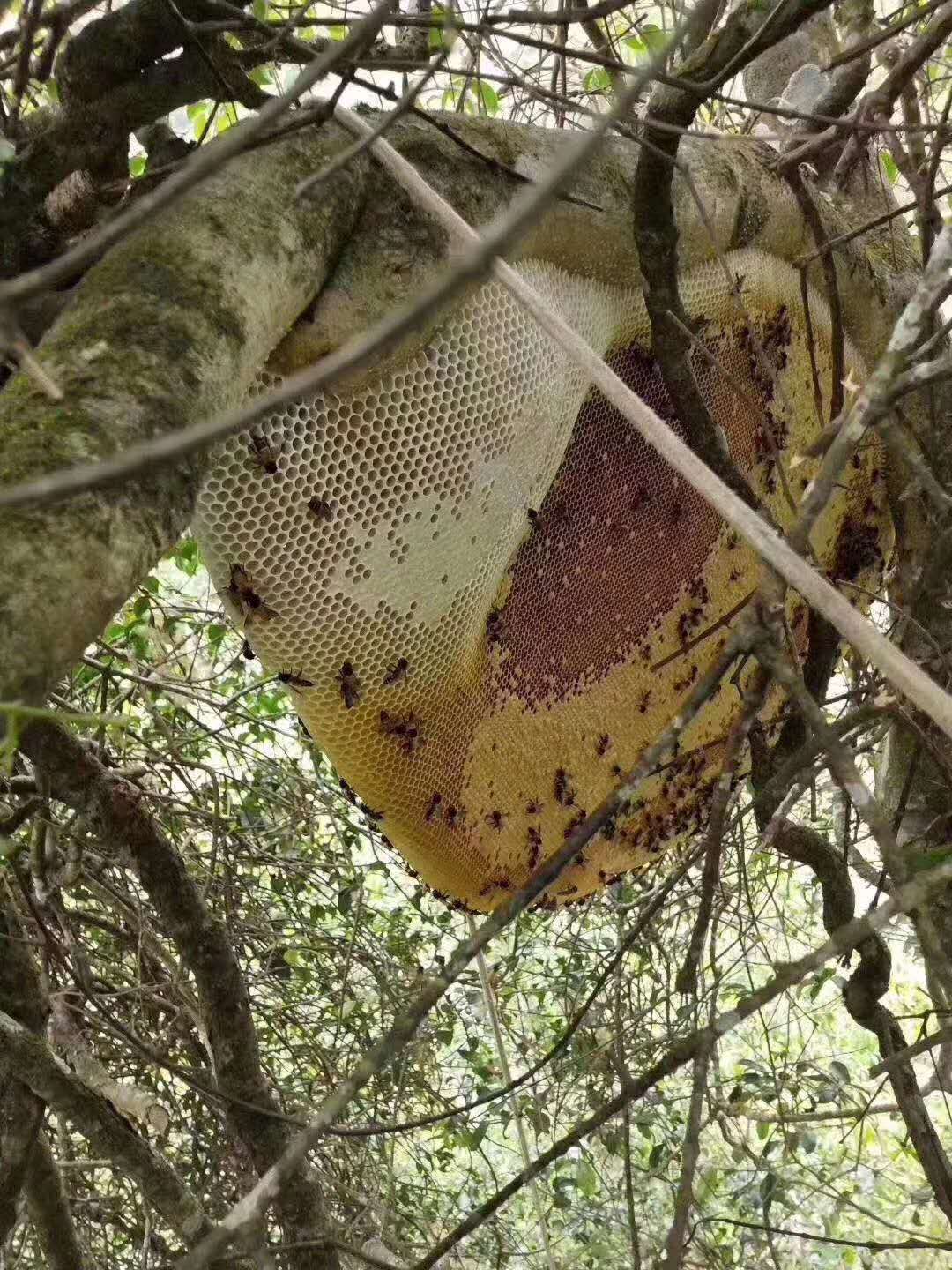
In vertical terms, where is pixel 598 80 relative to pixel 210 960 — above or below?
above

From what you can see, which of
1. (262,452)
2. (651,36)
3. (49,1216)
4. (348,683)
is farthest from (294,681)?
(651,36)

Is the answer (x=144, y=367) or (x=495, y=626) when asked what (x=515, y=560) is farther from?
(x=144, y=367)

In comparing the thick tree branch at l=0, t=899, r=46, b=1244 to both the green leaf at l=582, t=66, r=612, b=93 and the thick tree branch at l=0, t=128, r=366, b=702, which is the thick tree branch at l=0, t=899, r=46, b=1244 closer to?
the thick tree branch at l=0, t=128, r=366, b=702

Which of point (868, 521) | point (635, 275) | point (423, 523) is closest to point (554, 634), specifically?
point (423, 523)

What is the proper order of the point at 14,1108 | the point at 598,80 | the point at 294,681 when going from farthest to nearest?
the point at 598,80 < the point at 14,1108 < the point at 294,681

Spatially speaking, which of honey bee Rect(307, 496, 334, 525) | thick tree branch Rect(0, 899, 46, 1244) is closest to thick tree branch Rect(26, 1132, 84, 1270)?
thick tree branch Rect(0, 899, 46, 1244)

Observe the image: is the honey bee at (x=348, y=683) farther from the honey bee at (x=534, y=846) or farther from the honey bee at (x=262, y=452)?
the honey bee at (x=534, y=846)

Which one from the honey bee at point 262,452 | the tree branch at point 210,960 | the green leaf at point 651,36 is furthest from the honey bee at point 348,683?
the green leaf at point 651,36
